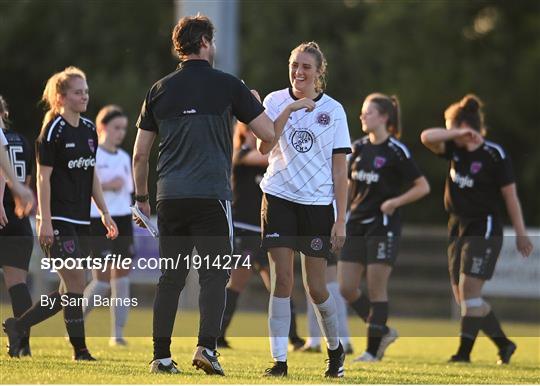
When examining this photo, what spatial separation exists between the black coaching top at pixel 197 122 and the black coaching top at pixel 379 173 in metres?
3.34

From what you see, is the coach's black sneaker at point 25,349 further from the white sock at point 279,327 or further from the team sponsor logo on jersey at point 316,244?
the team sponsor logo on jersey at point 316,244

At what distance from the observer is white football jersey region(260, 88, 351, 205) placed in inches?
332

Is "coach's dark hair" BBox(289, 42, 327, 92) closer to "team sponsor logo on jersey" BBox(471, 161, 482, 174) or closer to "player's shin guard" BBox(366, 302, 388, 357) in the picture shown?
"team sponsor logo on jersey" BBox(471, 161, 482, 174)

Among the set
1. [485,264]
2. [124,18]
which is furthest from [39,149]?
[124,18]

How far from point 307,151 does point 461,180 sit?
3.08 meters

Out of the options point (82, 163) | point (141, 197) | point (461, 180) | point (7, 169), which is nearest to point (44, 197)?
point (82, 163)

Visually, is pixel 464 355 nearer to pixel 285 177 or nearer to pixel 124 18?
pixel 285 177

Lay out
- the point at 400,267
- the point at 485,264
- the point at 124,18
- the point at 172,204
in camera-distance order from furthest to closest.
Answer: the point at 124,18, the point at 400,267, the point at 485,264, the point at 172,204

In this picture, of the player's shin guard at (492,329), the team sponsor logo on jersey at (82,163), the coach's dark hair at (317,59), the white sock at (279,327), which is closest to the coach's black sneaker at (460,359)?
the player's shin guard at (492,329)

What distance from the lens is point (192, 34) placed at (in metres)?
7.90

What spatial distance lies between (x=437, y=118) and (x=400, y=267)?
541cm

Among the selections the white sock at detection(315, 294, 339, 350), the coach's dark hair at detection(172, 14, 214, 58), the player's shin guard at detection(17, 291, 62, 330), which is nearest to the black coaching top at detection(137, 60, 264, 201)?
the coach's dark hair at detection(172, 14, 214, 58)

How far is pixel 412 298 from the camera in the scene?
73.2 ft

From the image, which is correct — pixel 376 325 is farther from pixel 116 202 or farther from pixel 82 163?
pixel 82 163
